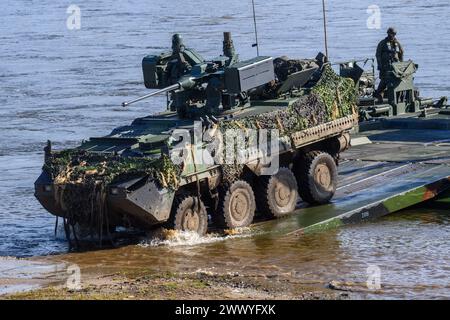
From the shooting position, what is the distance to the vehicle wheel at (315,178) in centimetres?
1934

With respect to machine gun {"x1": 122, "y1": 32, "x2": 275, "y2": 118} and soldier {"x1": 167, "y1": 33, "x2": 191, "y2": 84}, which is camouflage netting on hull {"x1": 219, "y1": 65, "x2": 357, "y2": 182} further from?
soldier {"x1": 167, "y1": 33, "x2": 191, "y2": 84}

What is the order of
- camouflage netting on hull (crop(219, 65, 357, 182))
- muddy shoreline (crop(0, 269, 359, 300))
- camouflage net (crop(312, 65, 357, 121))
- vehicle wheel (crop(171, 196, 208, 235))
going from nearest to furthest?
muddy shoreline (crop(0, 269, 359, 300)) → vehicle wheel (crop(171, 196, 208, 235)) → camouflage netting on hull (crop(219, 65, 357, 182)) → camouflage net (crop(312, 65, 357, 121))

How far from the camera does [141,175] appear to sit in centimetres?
1672

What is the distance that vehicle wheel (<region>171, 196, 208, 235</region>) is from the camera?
17.2 metres

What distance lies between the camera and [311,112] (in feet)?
63.4

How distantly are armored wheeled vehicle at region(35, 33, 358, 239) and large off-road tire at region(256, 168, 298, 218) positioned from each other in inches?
0.6

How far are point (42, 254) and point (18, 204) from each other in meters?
4.18

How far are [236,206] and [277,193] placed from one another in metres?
0.87

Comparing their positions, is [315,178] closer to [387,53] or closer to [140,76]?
[387,53]

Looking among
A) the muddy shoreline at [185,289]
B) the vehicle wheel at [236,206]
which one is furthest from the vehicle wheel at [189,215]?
the muddy shoreline at [185,289]

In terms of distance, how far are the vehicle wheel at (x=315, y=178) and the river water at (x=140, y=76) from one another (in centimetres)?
98

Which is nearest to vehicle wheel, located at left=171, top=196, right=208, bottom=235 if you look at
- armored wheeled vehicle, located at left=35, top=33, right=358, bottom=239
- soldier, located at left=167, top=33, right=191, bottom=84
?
armored wheeled vehicle, located at left=35, top=33, right=358, bottom=239
